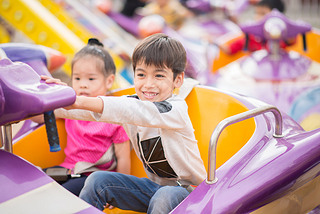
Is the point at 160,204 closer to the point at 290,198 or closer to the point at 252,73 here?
the point at 290,198

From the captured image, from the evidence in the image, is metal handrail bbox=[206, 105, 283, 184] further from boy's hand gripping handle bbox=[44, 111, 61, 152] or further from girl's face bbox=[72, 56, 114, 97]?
girl's face bbox=[72, 56, 114, 97]

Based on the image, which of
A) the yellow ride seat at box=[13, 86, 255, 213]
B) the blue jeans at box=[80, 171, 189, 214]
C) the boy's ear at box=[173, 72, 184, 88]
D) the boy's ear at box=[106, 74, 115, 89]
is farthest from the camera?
the boy's ear at box=[106, 74, 115, 89]

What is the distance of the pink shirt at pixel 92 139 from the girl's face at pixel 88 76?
11 cm

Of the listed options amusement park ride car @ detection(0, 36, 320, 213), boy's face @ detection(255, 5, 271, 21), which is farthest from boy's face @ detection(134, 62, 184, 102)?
boy's face @ detection(255, 5, 271, 21)

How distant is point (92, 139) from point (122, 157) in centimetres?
12

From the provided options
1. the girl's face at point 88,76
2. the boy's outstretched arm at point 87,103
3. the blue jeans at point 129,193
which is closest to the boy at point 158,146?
the blue jeans at point 129,193

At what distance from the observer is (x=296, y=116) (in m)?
2.27

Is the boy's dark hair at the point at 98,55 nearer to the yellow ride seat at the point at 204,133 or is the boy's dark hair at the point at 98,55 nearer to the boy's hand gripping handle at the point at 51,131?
the yellow ride seat at the point at 204,133

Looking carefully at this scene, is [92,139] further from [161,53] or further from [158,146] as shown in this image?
[161,53]

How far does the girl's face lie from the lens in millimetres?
1391

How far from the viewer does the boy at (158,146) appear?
110cm

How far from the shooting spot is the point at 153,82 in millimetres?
1146

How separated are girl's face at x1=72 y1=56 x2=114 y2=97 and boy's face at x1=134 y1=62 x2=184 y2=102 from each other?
0.90 ft

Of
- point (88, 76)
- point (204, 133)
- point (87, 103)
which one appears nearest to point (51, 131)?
point (87, 103)
